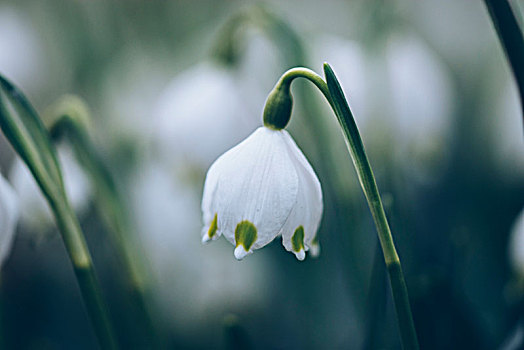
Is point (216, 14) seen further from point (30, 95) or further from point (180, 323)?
point (180, 323)

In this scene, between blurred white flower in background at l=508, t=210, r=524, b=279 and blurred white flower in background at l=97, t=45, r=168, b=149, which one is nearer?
blurred white flower in background at l=508, t=210, r=524, b=279

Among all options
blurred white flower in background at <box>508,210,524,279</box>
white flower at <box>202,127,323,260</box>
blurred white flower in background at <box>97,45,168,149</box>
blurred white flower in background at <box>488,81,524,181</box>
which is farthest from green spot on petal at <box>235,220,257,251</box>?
blurred white flower in background at <box>97,45,168,149</box>

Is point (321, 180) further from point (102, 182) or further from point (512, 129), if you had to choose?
point (102, 182)

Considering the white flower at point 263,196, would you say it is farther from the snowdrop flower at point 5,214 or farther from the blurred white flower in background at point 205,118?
the blurred white flower in background at point 205,118

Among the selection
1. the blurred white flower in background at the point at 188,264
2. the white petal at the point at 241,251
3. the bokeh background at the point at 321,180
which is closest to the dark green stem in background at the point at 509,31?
the bokeh background at the point at 321,180

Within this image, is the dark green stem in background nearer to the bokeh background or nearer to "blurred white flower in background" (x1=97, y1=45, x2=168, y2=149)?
the bokeh background

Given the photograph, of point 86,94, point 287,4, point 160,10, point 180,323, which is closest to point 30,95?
point 86,94
